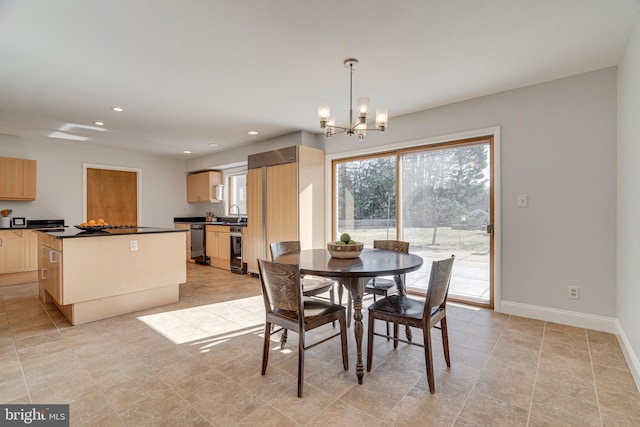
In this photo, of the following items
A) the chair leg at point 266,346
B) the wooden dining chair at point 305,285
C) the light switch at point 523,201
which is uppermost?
the light switch at point 523,201

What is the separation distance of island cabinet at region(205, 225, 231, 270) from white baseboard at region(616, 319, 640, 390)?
5362mm

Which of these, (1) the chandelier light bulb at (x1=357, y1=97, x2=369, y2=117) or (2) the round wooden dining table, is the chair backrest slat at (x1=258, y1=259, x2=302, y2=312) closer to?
(2) the round wooden dining table

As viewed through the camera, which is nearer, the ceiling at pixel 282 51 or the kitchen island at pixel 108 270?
the ceiling at pixel 282 51

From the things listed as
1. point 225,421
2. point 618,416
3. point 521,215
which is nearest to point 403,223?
point 521,215

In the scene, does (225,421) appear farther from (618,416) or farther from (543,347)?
(543,347)

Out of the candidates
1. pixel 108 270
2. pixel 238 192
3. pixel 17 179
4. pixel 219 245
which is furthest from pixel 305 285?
pixel 17 179

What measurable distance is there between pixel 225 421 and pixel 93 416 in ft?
2.42

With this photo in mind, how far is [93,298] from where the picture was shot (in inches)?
123

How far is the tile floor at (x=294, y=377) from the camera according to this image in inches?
66.2

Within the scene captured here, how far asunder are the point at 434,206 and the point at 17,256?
626cm

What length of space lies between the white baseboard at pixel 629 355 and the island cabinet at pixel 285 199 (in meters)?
3.52

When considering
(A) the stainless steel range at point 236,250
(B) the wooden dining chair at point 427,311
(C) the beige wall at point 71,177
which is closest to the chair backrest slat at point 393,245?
(B) the wooden dining chair at point 427,311

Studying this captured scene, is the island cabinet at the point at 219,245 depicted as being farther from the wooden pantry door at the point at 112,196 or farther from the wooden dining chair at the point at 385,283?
the wooden dining chair at the point at 385,283

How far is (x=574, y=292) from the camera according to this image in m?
2.95
